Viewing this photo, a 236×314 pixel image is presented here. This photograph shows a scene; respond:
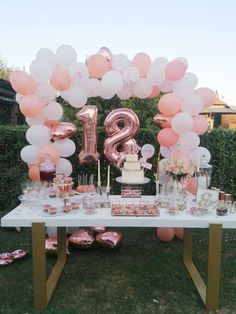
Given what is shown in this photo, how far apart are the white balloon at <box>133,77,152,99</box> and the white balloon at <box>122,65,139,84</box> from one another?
0.06m

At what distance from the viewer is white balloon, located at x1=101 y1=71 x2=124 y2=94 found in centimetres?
377

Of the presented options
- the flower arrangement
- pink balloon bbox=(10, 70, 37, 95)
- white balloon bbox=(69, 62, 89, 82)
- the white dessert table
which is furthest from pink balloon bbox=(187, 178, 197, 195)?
pink balloon bbox=(10, 70, 37, 95)

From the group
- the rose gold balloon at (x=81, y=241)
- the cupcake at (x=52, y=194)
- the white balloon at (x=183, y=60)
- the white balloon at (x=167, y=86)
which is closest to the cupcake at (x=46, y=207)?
the cupcake at (x=52, y=194)

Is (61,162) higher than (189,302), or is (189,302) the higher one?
(61,162)

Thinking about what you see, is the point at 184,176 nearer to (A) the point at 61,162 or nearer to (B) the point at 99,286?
(B) the point at 99,286

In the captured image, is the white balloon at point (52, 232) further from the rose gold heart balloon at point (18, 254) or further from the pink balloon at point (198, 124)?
the pink balloon at point (198, 124)

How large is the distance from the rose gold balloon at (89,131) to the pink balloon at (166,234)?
1.31 m

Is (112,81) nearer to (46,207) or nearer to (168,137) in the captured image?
(168,137)

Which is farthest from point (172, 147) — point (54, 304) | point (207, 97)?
point (54, 304)

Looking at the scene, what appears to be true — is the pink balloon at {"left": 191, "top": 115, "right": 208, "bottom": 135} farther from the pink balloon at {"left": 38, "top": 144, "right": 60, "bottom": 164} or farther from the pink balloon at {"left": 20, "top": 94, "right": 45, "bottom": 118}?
the pink balloon at {"left": 20, "top": 94, "right": 45, "bottom": 118}

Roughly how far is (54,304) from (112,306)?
51cm

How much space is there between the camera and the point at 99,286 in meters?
3.21

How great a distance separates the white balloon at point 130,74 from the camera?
3871 millimetres

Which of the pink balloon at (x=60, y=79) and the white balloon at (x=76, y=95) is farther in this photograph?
the white balloon at (x=76, y=95)
